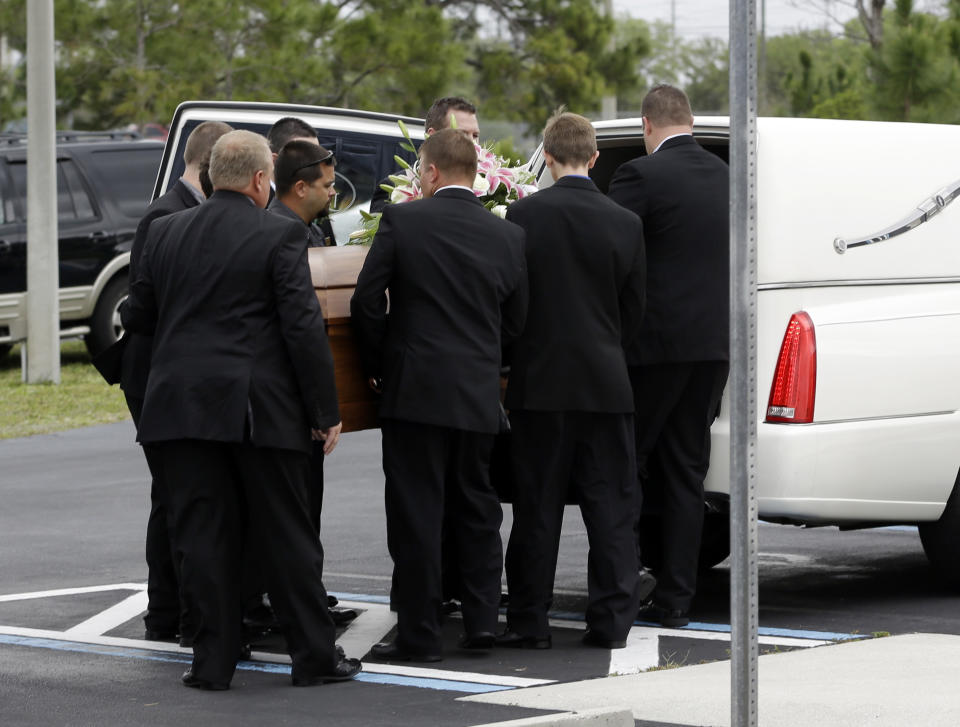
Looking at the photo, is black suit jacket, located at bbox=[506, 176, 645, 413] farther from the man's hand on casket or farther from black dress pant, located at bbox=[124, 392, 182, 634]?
black dress pant, located at bbox=[124, 392, 182, 634]

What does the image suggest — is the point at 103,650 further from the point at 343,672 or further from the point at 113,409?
the point at 113,409

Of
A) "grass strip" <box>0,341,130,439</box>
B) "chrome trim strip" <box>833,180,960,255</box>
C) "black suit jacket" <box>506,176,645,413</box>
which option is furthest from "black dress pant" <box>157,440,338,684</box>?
"grass strip" <box>0,341,130,439</box>

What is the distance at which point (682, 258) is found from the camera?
742 cm

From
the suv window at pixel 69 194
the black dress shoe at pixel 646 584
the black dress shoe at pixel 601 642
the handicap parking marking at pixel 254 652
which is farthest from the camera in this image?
the suv window at pixel 69 194

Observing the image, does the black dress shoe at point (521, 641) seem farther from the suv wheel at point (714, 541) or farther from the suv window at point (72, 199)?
the suv window at point (72, 199)

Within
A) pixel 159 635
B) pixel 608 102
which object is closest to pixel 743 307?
pixel 159 635

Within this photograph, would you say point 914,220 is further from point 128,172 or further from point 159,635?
point 128,172

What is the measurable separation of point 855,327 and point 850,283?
19 cm

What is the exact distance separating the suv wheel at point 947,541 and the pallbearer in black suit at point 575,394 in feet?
5.03

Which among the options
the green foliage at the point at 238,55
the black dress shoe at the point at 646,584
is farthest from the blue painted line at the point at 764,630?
the green foliage at the point at 238,55

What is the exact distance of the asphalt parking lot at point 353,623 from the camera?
6148mm

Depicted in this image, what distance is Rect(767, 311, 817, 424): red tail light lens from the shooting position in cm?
721

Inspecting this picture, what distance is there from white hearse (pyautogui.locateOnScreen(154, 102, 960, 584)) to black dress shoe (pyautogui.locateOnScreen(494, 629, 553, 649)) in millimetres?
995

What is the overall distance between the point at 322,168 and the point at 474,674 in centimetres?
196
